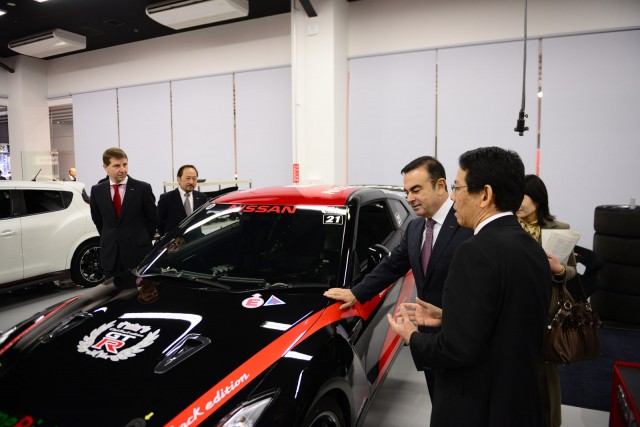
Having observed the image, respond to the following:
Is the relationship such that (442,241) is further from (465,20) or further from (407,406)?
(465,20)

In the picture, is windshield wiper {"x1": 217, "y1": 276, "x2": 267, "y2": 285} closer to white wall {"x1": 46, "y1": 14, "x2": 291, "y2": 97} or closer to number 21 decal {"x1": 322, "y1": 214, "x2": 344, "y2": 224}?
number 21 decal {"x1": 322, "y1": 214, "x2": 344, "y2": 224}

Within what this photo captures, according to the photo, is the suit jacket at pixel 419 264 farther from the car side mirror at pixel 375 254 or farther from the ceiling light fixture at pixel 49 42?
the ceiling light fixture at pixel 49 42

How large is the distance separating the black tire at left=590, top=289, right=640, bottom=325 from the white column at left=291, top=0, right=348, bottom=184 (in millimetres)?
3716

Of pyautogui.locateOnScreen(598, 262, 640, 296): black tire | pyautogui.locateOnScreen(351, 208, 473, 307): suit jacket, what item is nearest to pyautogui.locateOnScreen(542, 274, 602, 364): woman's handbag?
pyautogui.locateOnScreen(351, 208, 473, 307): suit jacket

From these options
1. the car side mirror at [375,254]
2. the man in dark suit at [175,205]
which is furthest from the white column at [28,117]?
the car side mirror at [375,254]

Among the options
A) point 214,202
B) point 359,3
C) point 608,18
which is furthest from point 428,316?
point 359,3

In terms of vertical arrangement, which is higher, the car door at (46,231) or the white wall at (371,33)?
the white wall at (371,33)

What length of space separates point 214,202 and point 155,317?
103 cm

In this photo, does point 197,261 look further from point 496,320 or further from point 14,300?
point 14,300

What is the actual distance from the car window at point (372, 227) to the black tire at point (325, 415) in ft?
2.78

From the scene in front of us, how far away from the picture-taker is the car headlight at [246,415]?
131cm

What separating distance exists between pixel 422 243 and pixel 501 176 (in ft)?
2.90

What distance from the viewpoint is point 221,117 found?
26.0 feet

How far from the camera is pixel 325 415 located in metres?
1.65
